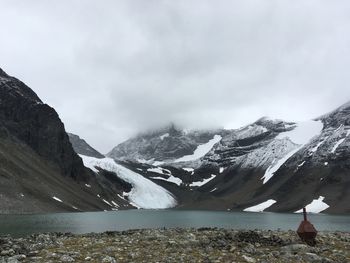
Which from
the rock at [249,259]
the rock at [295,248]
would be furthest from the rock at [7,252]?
the rock at [295,248]

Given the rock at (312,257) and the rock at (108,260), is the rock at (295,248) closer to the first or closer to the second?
the rock at (312,257)

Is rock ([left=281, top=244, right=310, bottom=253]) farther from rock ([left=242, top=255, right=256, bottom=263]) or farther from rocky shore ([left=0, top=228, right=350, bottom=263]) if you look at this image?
rock ([left=242, top=255, right=256, bottom=263])

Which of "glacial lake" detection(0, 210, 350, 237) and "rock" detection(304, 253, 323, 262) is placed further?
"glacial lake" detection(0, 210, 350, 237)

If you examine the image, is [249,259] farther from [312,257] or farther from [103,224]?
[103,224]

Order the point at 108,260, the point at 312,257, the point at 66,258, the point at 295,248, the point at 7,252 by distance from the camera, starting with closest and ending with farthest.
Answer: the point at 108,260 → the point at 66,258 → the point at 312,257 → the point at 7,252 → the point at 295,248

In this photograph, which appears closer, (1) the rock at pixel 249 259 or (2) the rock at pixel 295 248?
(1) the rock at pixel 249 259

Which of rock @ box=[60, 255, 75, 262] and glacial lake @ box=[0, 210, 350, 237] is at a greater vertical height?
glacial lake @ box=[0, 210, 350, 237]

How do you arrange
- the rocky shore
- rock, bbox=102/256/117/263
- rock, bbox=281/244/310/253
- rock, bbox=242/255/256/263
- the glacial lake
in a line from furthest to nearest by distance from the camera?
the glacial lake → rock, bbox=281/244/310/253 → the rocky shore → rock, bbox=242/255/256/263 → rock, bbox=102/256/117/263

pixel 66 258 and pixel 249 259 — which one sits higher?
pixel 249 259

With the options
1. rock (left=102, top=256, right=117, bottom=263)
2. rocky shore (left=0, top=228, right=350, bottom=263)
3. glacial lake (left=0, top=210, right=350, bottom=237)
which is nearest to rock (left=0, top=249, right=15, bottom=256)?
rocky shore (left=0, top=228, right=350, bottom=263)

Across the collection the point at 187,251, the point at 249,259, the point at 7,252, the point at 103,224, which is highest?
the point at 103,224

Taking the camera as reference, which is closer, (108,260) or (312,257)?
(108,260)

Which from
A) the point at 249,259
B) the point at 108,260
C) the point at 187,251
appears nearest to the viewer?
the point at 108,260

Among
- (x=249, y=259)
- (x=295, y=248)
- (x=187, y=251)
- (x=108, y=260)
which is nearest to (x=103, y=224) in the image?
(x=187, y=251)
